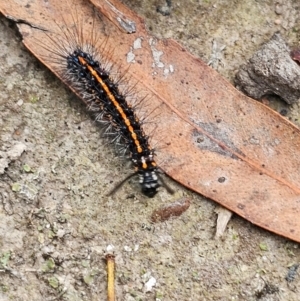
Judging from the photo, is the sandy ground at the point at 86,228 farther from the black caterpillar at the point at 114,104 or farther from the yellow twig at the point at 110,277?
the black caterpillar at the point at 114,104

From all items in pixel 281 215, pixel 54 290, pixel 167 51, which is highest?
pixel 167 51

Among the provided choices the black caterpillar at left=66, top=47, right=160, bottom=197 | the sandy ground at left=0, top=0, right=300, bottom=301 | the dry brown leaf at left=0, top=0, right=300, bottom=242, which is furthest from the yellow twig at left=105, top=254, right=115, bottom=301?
the dry brown leaf at left=0, top=0, right=300, bottom=242

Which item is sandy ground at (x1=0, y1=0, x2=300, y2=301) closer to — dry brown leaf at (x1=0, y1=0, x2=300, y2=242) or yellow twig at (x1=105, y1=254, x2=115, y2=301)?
yellow twig at (x1=105, y1=254, x2=115, y2=301)

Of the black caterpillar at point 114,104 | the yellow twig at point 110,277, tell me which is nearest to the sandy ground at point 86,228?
the yellow twig at point 110,277

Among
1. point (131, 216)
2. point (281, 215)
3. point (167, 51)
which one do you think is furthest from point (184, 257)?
point (167, 51)

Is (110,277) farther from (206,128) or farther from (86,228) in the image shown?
(206,128)

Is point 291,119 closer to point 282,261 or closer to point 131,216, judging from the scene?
point 282,261
